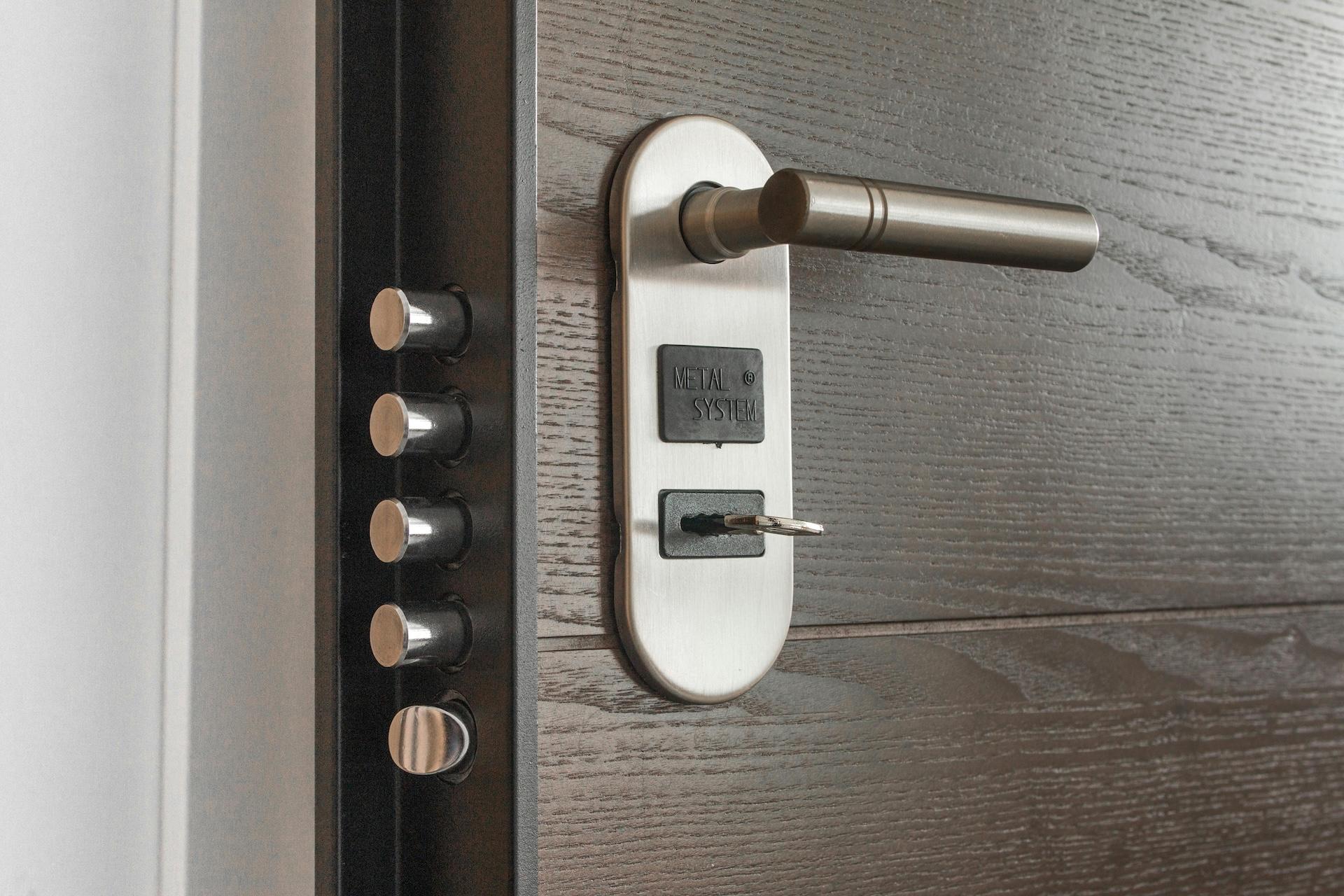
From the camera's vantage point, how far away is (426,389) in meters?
0.44

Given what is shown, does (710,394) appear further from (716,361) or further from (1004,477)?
(1004,477)

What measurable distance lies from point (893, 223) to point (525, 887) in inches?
9.5

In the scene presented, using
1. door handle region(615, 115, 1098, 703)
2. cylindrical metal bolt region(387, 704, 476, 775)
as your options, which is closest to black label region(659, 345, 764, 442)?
door handle region(615, 115, 1098, 703)

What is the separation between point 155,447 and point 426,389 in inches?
4.0

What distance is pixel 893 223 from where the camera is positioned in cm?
41

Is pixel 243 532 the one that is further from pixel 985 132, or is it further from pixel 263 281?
pixel 985 132

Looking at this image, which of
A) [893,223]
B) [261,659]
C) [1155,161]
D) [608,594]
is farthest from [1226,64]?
[261,659]

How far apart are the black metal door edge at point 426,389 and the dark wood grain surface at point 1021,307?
0.02 meters

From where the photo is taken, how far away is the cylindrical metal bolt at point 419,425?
0.40 m

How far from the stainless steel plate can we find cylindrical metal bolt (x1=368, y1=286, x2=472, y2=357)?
0.17 ft

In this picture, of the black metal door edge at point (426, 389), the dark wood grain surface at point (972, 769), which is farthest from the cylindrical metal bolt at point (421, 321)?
the dark wood grain surface at point (972, 769)

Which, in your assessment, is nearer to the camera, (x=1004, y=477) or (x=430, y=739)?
(x=430, y=739)

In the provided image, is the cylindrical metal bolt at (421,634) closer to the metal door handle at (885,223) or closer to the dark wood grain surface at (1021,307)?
the dark wood grain surface at (1021,307)

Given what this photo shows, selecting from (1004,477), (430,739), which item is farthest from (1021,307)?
(430,739)
